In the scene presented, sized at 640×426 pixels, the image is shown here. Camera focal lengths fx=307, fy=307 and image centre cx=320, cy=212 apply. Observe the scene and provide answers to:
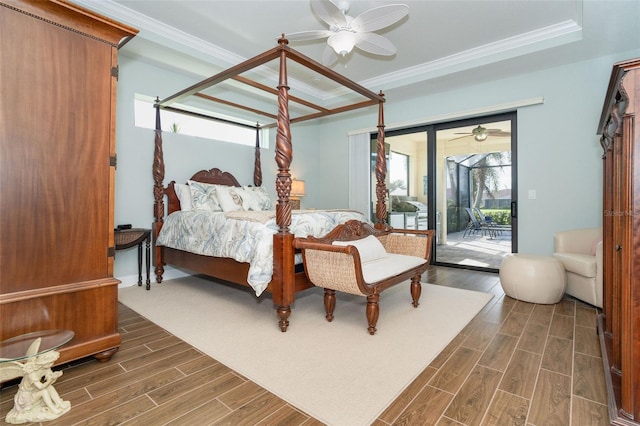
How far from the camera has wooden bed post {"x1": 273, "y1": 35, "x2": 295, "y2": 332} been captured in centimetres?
239

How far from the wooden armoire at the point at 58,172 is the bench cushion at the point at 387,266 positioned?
1738 mm

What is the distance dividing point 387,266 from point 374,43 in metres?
2.21

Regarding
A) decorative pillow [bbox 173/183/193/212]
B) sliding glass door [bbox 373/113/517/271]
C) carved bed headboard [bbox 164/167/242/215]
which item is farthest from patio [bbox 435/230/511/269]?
decorative pillow [bbox 173/183/193/212]

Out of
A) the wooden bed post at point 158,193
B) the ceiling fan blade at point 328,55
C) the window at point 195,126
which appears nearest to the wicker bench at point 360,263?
the ceiling fan blade at point 328,55

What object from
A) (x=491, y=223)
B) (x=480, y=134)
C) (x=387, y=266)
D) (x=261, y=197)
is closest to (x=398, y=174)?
(x=480, y=134)

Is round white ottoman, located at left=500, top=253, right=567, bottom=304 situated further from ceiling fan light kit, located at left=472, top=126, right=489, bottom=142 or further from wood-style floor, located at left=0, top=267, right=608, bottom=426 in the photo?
ceiling fan light kit, located at left=472, top=126, right=489, bottom=142

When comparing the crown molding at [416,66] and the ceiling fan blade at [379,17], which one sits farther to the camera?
the crown molding at [416,66]

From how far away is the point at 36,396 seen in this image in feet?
4.64

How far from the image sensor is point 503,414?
1.42 meters

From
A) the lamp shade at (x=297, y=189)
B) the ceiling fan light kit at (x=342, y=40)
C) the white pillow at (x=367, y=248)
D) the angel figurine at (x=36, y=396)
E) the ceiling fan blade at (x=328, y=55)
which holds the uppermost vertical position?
the ceiling fan blade at (x=328, y=55)

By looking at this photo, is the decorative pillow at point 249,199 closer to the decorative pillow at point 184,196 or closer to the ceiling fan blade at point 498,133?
the decorative pillow at point 184,196

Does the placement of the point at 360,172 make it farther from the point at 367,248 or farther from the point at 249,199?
the point at 367,248

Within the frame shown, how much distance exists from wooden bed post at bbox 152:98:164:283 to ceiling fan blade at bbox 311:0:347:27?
2.35 meters

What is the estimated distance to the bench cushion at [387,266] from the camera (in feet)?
7.66
